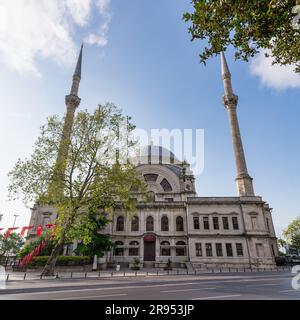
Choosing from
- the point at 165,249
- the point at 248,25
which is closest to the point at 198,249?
the point at 165,249

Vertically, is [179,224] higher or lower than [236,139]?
lower

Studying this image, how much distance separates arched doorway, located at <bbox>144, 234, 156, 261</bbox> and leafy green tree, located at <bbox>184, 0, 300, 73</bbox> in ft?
92.1

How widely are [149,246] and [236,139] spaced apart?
911 inches

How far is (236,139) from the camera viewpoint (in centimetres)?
3709

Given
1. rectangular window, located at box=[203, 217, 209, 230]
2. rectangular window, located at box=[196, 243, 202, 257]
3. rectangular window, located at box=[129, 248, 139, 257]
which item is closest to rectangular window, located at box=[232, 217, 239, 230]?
rectangular window, located at box=[203, 217, 209, 230]

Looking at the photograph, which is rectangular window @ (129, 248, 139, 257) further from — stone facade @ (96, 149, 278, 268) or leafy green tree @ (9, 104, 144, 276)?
leafy green tree @ (9, 104, 144, 276)

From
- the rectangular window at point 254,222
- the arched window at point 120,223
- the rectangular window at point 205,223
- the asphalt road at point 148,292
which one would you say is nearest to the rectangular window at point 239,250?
the rectangular window at point 254,222

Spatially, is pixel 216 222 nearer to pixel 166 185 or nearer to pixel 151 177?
pixel 166 185

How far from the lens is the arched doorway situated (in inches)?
1214

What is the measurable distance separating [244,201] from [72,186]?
25009 millimetres

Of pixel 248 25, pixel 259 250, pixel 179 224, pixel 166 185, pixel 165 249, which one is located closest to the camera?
pixel 248 25

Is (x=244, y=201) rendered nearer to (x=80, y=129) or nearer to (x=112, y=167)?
(x=112, y=167)

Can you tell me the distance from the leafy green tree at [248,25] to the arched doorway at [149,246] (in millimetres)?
28075

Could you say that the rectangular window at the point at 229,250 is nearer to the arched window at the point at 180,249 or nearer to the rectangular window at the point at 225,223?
the rectangular window at the point at 225,223
